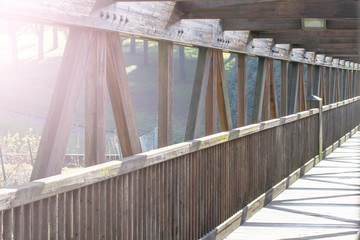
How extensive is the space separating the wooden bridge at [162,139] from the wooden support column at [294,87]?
246 centimetres

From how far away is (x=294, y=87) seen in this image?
12.7 m

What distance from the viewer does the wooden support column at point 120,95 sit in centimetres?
487

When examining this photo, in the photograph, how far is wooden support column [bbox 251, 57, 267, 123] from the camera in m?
9.48

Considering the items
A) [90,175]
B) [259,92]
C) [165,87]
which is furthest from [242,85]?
[90,175]

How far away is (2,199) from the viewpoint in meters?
2.97

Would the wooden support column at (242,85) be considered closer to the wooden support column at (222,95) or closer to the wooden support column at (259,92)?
the wooden support column at (259,92)

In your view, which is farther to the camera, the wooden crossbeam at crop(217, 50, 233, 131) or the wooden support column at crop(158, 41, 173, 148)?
the wooden crossbeam at crop(217, 50, 233, 131)

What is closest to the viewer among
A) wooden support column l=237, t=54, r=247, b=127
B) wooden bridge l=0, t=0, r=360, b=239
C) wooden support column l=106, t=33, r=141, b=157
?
wooden bridge l=0, t=0, r=360, b=239

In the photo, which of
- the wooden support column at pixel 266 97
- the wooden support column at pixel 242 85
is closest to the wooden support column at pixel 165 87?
the wooden support column at pixel 242 85

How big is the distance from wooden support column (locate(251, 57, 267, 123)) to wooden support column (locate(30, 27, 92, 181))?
17.5 ft

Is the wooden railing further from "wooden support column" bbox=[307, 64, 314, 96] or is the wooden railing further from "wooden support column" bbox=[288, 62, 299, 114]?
"wooden support column" bbox=[307, 64, 314, 96]

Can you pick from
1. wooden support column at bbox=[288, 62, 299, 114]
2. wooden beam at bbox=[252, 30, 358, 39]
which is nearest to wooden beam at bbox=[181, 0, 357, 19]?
wooden beam at bbox=[252, 30, 358, 39]

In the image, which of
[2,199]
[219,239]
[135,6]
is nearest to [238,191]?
[219,239]

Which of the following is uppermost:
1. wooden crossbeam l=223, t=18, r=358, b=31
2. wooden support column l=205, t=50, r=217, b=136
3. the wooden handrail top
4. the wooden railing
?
wooden crossbeam l=223, t=18, r=358, b=31
